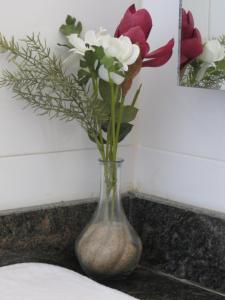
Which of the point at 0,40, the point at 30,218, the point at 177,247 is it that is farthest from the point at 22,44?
the point at 177,247

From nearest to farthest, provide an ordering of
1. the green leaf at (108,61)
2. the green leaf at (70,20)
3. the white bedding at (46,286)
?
the white bedding at (46,286) < the green leaf at (108,61) < the green leaf at (70,20)

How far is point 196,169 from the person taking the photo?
3.28 feet

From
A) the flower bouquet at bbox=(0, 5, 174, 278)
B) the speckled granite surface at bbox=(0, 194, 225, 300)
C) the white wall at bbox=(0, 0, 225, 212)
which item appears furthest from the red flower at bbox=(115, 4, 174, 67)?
the speckled granite surface at bbox=(0, 194, 225, 300)

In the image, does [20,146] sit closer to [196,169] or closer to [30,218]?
[30,218]

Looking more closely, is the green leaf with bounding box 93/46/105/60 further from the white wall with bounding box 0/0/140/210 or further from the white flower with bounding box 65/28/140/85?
the white wall with bounding box 0/0/140/210

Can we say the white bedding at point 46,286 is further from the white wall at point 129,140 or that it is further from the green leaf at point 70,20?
the green leaf at point 70,20

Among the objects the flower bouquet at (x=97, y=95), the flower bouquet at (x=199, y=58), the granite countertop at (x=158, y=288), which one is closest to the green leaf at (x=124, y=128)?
the flower bouquet at (x=97, y=95)

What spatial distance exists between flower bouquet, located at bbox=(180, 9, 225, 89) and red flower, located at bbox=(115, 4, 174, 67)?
3cm

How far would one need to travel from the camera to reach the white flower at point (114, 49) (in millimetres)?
876

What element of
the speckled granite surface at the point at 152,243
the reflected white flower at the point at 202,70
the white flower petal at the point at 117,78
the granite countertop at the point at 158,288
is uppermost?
the reflected white flower at the point at 202,70

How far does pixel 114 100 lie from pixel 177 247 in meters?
0.25

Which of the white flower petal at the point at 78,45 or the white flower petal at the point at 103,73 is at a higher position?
the white flower petal at the point at 78,45

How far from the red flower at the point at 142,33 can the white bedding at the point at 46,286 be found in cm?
32

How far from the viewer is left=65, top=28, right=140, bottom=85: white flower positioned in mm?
876
